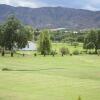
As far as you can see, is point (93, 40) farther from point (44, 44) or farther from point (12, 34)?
point (12, 34)

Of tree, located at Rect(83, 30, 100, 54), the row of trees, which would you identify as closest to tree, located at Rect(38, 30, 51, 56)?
the row of trees

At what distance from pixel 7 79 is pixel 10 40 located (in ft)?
178

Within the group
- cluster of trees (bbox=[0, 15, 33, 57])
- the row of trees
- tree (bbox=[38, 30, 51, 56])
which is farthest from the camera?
tree (bbox=[38, 30, 51, 56])

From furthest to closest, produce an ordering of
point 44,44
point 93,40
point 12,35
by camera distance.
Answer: point 93,40, point 44,44, point 12,35

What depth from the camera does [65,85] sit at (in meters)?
30.7

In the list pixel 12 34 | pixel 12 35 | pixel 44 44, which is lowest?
pixel 44 44

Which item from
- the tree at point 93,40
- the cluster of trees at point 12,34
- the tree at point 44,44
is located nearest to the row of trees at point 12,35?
the cluster of trees at point 12,34

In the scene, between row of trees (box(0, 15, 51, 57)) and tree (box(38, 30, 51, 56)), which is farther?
tree (box(38, 30, 51, 56))

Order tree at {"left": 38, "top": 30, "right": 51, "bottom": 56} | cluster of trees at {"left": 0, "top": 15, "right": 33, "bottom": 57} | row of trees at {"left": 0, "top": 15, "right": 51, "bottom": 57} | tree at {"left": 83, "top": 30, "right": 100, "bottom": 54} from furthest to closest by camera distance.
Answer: tree at {"left": 83, "top": 30, "right": 100, "bottom": 54}
tree at {"left": 38, "top": 30, "right": 51, "bottom": 56}
row of trees at {"left": 0, "top": 15, "right": 51, "bottom": 57}
cluster of trees at {"left": 0, "top": 15, "right": 33, "bottom": 57}

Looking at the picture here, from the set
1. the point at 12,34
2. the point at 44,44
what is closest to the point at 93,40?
the point at 44,44

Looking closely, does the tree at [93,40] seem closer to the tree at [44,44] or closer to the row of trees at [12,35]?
the tree at [44,44]

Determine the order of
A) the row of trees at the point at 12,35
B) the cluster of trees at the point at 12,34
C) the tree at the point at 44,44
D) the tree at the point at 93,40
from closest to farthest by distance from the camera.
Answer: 1. the cluster of trees at the point at 12,34
2. the row of trees at the point at 12,35
3. the tree at the point at 44,44
4. the tree at the point at 93,40

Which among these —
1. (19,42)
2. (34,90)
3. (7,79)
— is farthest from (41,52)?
(34,90)

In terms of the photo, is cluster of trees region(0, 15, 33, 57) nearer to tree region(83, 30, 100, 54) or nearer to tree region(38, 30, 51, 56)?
tree region(38, 30, 51, 56)
